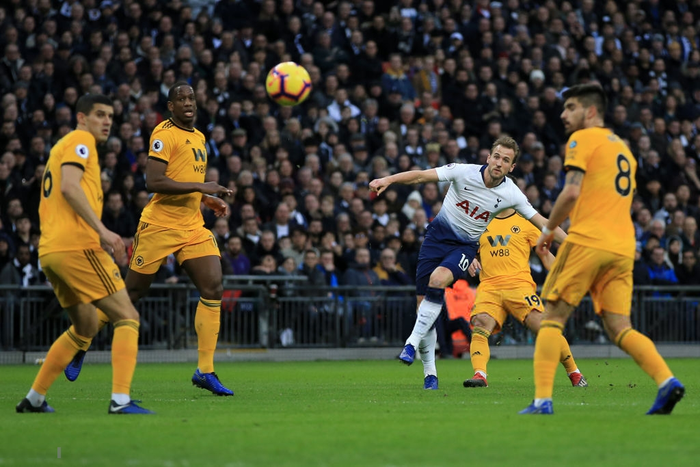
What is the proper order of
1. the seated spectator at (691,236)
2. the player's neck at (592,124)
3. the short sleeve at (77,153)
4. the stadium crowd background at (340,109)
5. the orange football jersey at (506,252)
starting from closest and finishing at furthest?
the short sleeve at (77,153) < the player's neck at (592,124) < the orange football jersey at (506,252) < the stadium crowd background at (340,109) < the seated spectator at (691,236)

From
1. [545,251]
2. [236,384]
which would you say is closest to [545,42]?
[236,384]

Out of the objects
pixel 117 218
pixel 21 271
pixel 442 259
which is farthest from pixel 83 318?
pixel 21 271

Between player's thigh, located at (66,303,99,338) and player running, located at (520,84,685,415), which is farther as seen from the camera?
player's thigh, located at (66,303,99,338)

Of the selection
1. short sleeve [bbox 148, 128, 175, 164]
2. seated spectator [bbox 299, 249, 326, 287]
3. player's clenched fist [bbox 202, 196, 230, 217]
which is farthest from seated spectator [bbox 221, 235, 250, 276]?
short sleeve [bbox 148, 128, 175, 164]

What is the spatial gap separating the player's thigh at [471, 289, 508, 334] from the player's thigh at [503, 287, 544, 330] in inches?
3.6

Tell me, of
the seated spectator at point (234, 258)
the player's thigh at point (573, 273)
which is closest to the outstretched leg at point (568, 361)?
the player's thigh at point (573, 273)

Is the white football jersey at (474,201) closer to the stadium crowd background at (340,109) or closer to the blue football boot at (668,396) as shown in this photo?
the blue football boot at (668,396)

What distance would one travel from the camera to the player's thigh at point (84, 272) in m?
8.13

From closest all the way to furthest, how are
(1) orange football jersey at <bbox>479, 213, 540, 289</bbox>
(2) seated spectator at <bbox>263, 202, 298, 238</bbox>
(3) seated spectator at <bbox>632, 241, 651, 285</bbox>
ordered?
(1) orange football jersey at <bbox>479, 213, 540, 289</bbox>, (2) seated spectator at <bbox>263, 202, 298, 238</bbox>, (3) seated spectator at <bbox>632, 241, 651, 285</bbox>

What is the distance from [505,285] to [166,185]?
169 inches

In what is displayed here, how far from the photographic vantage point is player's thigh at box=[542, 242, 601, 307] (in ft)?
26.2

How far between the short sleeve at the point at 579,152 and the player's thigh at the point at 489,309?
4672mm

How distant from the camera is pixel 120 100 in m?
20.4

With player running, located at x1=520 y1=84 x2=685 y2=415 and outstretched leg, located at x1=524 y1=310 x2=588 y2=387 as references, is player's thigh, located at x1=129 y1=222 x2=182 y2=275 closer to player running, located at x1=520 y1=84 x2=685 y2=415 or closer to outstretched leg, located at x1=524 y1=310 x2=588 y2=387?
player running, located at x1=520 y1=84 x2=685 y2=415
